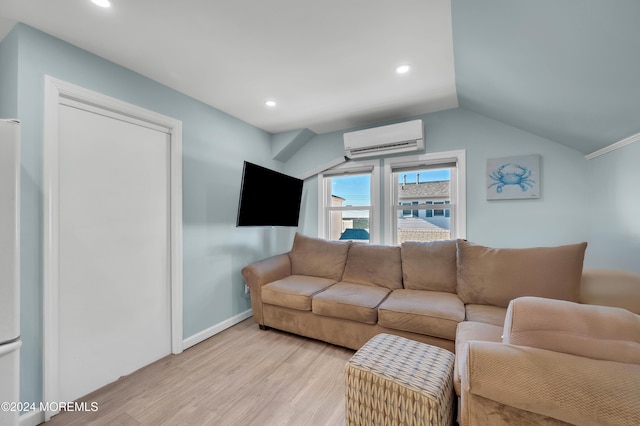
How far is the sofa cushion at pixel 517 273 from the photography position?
5.90 feet

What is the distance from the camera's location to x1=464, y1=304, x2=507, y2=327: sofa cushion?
1755 mm

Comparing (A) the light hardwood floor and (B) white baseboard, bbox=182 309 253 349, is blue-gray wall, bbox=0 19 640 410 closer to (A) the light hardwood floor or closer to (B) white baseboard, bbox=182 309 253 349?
A: (B) white baseboard, bbox=182 309 253 349

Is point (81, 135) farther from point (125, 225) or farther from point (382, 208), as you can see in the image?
point (382, 208)

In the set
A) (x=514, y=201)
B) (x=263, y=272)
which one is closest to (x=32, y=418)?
(x=263, y=272)

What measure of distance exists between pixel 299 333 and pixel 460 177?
244 centimetres

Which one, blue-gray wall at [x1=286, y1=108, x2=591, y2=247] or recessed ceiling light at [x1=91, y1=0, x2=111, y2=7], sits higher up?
recessed ceiling light at [x1=91, y1=0, x2=111, y2=7]

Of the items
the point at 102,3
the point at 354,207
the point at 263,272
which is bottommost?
the point at 263,272

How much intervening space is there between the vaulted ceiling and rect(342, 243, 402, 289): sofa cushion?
1.65 m

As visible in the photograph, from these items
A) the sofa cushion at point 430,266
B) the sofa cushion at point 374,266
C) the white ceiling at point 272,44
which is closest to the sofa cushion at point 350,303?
the sofa cushion at point 374,266

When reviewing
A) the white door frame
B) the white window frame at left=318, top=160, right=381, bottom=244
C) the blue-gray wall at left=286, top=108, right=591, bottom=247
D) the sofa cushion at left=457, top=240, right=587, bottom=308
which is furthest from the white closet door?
the blue-gray wall at left=286, top=108, right=591, bottom=247

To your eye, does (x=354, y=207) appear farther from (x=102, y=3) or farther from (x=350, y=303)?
(x=102, y=3)

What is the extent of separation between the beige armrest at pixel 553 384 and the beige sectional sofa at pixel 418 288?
462 millimetres

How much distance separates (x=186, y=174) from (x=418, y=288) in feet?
8.44

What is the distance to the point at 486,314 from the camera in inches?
72.7
